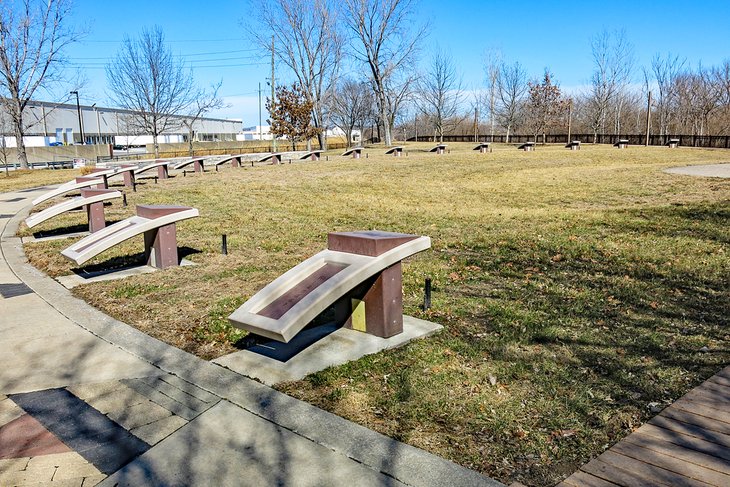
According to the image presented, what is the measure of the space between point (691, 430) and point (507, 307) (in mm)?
2791

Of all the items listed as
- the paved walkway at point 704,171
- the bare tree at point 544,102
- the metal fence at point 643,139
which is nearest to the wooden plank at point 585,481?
the paved walkway at point 704,171

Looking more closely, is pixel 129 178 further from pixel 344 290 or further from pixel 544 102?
pixel 544 102

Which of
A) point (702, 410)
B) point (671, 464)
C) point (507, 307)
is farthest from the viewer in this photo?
point (507, 307)

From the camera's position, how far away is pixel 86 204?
35.1ft

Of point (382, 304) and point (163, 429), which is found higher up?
point (382, 304)

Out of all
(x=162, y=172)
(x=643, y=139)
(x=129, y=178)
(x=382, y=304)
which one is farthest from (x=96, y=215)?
(x=643, y=139)

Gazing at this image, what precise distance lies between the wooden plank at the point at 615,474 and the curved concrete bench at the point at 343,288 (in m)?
2.23

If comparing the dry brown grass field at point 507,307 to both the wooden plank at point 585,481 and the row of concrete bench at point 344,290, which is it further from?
the row of concrete bench at point 344,290

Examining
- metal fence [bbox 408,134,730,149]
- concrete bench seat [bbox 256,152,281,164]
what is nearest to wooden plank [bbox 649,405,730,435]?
concrete bench seat [bbox 256,152,281,164]

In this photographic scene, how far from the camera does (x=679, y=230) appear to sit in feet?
34.7

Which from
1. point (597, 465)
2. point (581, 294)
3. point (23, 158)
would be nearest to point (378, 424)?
point (597, 465)

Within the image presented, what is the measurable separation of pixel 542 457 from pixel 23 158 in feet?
126

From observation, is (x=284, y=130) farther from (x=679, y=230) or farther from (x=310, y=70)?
(x=679, y=230)

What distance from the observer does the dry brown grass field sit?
3.82 meters
